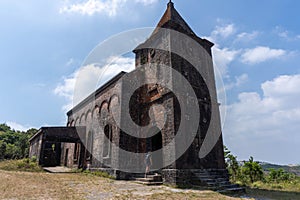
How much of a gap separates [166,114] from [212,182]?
3783 millimetres

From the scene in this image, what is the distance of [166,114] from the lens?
409 inches

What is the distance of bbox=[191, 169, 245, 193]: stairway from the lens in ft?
28.3

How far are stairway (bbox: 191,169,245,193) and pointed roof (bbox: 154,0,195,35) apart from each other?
804 centimetres

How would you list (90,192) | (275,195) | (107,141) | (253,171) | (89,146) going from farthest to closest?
(89,146), (253,171), (107,141), (275,195), (90,192)

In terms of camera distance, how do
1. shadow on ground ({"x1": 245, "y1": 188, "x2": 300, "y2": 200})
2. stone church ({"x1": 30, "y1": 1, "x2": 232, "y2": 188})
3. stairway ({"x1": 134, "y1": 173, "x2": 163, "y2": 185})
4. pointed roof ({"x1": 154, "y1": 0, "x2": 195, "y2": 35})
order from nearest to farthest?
shadow on ground ({"x1": 245, "y1": 188, "x2": 300, "y2": 200}), stairway ({"x1": 134, "y1": 173, "x2": 163, "y2": 185}), stone church ({"x1": 30, "y1": 1, "x2": 232, "y2": 188}), pointed roof ({"x1": 154, "y1": 0, "x2": 195, "y2": 35})

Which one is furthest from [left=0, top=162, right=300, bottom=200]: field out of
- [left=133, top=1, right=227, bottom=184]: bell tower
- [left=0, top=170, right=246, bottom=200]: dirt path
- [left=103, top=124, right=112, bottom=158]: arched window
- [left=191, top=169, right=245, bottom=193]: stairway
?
[left=103, top=124, right=112, bottom=158]: arched window

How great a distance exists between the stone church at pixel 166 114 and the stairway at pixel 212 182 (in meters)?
0.06

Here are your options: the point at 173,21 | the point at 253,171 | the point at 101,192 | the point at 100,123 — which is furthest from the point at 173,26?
the point at 253,171

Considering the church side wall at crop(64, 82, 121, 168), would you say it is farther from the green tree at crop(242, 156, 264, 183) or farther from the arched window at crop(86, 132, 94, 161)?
the green tree at crop(242, 156, 264, 183)

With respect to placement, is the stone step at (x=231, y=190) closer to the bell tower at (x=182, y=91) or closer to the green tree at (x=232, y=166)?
the bell tower at (x=182, y=91)

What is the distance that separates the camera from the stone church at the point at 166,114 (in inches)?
385

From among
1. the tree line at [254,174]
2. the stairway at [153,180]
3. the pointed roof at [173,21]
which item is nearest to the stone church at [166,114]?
A: the pointed roof at [173,21]

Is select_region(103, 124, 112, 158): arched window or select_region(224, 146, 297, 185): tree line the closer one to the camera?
select_region(103, 124, 112, 158): arched window

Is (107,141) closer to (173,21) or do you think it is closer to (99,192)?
(99,192)
